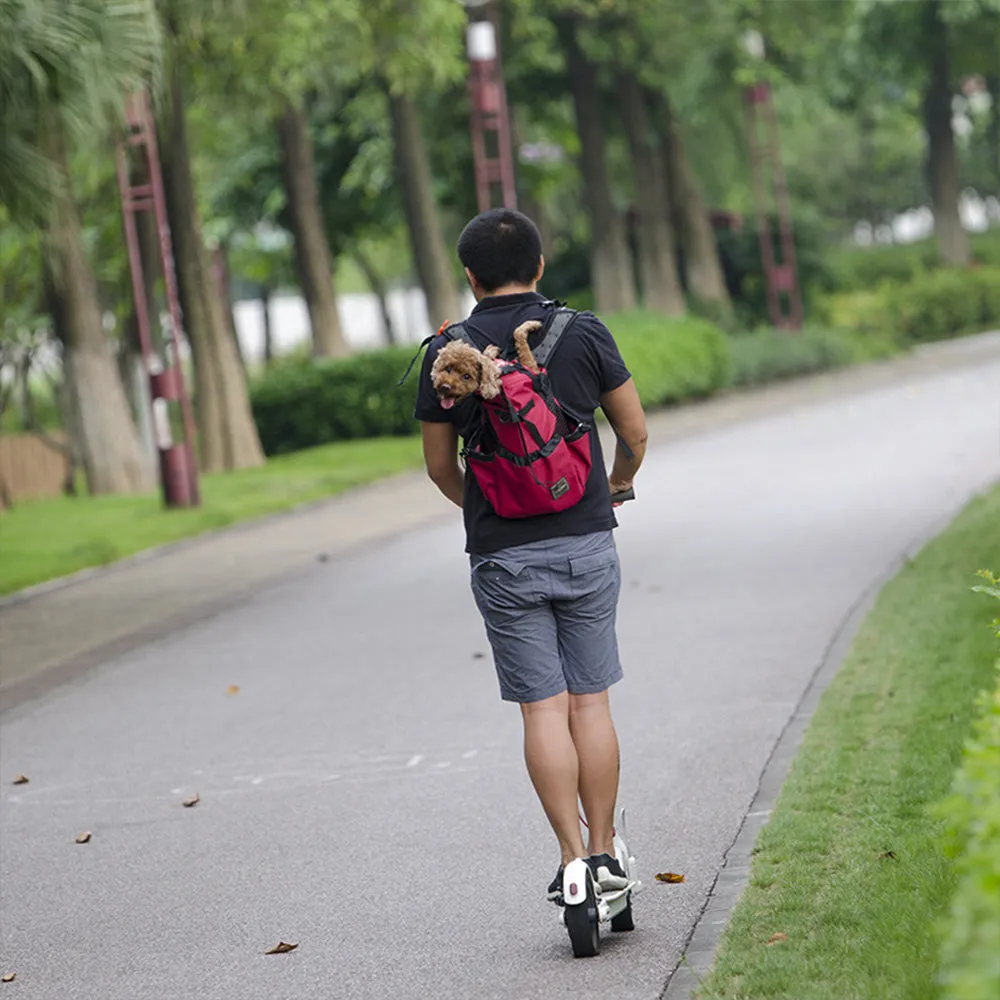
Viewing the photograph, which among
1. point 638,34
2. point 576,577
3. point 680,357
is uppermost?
point 638,34

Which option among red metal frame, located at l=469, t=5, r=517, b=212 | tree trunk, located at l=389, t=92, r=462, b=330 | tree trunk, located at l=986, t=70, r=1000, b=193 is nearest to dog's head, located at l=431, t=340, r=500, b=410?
red metal frame, located at l=469, t=5, r=517, b=212

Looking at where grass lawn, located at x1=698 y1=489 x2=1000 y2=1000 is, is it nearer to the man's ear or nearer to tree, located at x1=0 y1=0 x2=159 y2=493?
the man's ear

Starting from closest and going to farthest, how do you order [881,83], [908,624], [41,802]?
[41,802]
[908,624]
[881,83]

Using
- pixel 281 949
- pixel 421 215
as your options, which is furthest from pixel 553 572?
pixel 421 215

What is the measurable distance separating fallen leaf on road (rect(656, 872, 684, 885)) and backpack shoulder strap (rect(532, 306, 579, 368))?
1.67m

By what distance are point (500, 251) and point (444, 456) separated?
0.57 metres

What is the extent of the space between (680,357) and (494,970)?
85.6 feet

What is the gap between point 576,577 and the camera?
5.64 metres

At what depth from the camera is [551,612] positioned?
5.74 m

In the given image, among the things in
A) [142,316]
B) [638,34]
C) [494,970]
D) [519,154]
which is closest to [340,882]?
[494,970]

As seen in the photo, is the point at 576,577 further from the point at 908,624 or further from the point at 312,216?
the point at 312,216

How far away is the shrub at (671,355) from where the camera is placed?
2964 centimetres

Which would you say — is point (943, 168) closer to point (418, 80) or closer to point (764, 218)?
point (764, 218)

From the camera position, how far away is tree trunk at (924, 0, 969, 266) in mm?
54344
